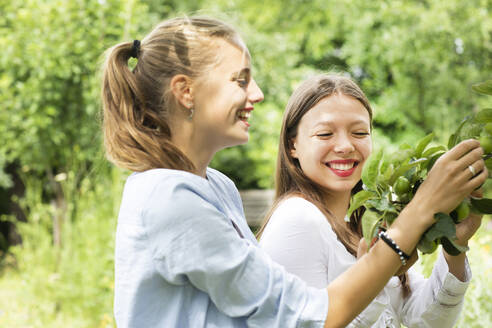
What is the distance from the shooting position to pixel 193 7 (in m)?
10.3

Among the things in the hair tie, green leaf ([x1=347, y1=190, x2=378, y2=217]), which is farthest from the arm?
the hair tie

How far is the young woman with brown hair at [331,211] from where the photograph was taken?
1.65 metres

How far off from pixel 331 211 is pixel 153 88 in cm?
74

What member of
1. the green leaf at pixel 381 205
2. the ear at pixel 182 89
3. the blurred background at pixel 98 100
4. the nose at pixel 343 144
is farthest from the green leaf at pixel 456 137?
the blurred background at pixel 98 100

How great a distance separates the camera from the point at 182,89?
145cm

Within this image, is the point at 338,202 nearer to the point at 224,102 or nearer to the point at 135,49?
the point at 224,102

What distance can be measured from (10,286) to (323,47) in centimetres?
804

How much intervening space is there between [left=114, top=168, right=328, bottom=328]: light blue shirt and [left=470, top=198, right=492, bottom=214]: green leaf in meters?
0.43

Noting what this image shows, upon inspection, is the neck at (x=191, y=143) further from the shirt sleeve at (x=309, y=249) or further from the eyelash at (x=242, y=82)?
the shirt sleeve at (x=309, y=249)

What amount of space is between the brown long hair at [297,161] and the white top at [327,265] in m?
0.07

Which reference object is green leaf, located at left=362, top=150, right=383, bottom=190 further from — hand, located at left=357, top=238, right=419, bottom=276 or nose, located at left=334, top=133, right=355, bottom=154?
nose, located at left=334, top=133, right=355, bottom=154

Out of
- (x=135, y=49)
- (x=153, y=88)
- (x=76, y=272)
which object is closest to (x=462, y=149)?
(x=153, y=88)

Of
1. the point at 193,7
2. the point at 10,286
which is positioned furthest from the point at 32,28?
the point at 193,7

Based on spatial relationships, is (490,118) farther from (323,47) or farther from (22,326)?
(323,47)
